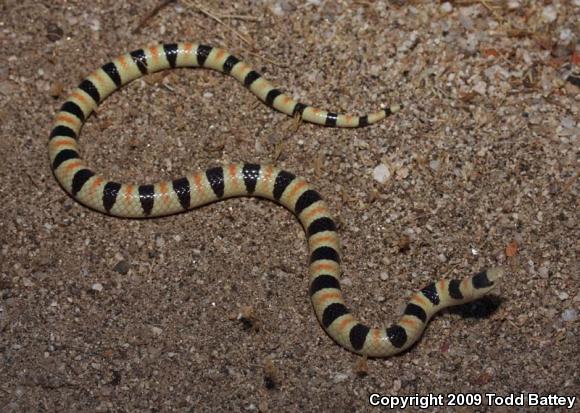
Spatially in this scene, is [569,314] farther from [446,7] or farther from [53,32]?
[53,32]

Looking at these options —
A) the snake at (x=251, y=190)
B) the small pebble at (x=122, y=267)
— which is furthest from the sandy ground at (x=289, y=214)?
the snake at (x=251, y=190)

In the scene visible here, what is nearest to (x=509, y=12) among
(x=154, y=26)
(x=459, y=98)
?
(x=459, y=98)

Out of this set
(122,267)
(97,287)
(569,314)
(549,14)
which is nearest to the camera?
(569,314)

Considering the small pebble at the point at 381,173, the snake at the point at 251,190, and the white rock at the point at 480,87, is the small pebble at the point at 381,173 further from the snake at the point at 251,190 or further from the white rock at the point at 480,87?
the white rock at the point at 480,87

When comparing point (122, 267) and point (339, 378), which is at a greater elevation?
point (122, 267)

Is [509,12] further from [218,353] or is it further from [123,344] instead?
[123,344]

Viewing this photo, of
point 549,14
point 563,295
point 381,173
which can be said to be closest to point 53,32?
point 381,173
